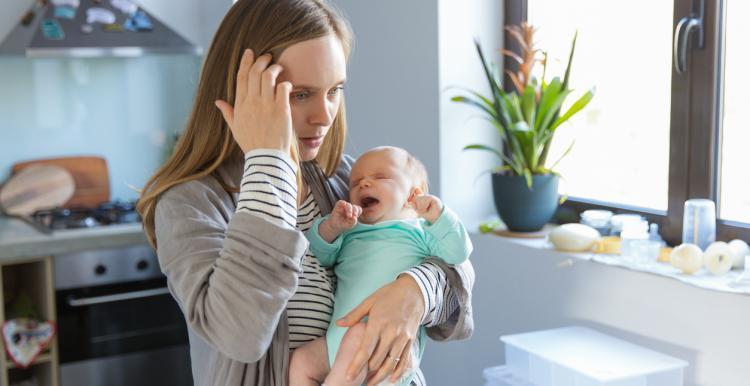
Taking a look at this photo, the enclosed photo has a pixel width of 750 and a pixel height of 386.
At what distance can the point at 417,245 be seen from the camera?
1537mm

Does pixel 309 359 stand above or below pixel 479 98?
below

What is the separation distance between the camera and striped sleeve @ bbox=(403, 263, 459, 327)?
1382 millimetres

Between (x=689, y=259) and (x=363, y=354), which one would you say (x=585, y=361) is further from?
(x=363, y=354)

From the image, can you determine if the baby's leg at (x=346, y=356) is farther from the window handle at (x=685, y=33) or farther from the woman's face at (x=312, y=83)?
the window handle at (x=685, y=33)

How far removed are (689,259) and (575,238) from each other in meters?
0.39

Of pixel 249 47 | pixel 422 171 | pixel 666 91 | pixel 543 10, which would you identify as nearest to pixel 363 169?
pixel 422 171

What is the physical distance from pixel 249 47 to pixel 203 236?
292 mm

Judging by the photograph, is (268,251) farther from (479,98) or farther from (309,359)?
(479,98)

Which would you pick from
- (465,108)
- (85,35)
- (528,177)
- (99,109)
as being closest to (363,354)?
(528,177)

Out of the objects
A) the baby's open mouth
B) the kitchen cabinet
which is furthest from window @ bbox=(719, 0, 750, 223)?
the kitchen cabinet

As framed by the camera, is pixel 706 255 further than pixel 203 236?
Yes

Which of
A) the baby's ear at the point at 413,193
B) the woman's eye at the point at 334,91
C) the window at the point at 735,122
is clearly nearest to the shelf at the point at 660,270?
the window at the point at 735,122

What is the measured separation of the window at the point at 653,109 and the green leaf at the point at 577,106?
10 cm

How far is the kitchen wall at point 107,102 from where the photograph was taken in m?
3.55
